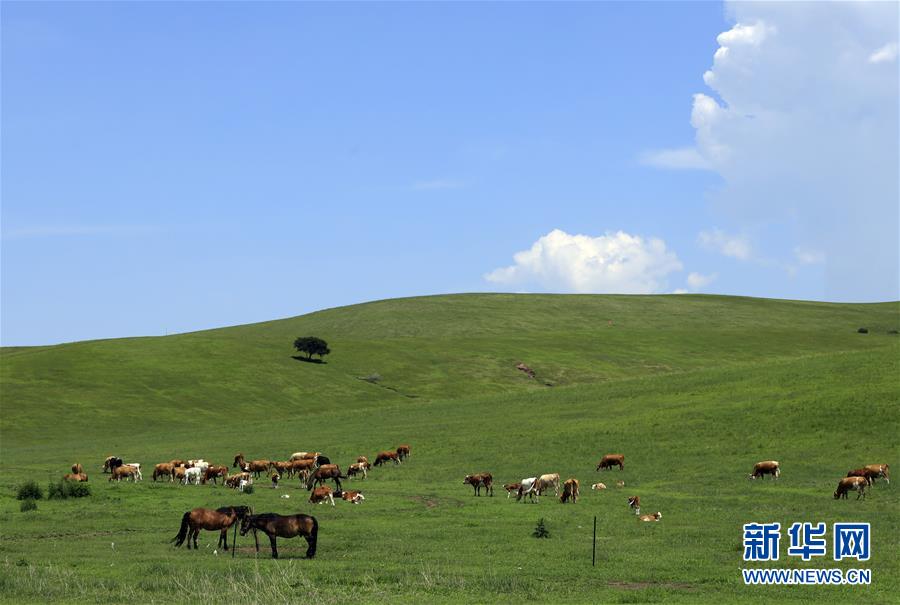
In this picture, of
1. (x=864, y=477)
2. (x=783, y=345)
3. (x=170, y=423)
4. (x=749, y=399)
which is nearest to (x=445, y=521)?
(x=864, y=477)

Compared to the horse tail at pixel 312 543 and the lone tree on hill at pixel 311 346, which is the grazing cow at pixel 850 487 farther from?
the lone tree on hill at pixel 311 346

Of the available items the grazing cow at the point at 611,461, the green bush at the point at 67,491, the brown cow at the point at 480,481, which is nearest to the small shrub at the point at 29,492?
the green bush at the point at 67,491

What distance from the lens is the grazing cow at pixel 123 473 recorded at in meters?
53.6

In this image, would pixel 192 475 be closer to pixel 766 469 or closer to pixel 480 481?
pixel 480 481

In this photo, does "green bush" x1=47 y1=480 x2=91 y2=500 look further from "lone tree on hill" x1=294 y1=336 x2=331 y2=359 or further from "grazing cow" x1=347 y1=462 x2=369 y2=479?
"lone tree on hill" x1=294 y1=336 x2=331 y2=359

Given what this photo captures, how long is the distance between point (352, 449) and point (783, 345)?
10788 cm

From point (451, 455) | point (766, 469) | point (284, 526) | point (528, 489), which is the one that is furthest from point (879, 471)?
point (284, 526)

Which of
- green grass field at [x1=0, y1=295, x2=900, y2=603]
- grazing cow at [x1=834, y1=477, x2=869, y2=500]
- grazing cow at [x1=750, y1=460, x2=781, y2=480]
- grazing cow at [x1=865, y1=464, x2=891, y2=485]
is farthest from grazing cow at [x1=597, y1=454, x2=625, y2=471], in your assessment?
grazing cow at [x1=834, y1=477, x2=869, y2=500]

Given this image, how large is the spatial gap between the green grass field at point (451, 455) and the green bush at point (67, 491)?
3.48ft

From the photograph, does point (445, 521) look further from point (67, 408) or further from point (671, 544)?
point (67, 408)

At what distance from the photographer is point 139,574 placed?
83.9 feet

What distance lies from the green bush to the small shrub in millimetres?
416

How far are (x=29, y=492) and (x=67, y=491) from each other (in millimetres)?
1692

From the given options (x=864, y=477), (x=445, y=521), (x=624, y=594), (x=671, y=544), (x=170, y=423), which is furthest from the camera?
(x=170, y=423)
